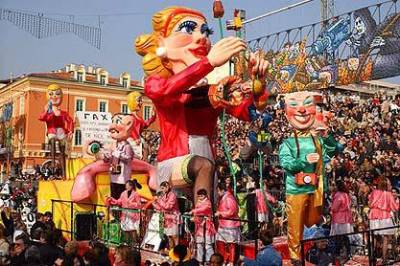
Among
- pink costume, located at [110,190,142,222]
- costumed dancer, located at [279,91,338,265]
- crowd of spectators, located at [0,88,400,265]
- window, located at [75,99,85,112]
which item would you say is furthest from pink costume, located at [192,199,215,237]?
window, located at [75,99,85,112]

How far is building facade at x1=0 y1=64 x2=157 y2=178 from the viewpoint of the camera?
3916cm

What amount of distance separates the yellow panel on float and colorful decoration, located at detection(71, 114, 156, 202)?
15cm

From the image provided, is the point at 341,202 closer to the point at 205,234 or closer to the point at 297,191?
the point at 297,191

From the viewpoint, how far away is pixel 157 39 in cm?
760

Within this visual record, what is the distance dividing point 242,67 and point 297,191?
614 inches

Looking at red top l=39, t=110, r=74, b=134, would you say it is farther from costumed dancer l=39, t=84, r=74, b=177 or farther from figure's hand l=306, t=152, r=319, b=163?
figure's hand l=306, t=152, r=319, b=163

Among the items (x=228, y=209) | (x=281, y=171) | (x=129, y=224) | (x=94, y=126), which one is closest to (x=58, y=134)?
(x=94, y=126)

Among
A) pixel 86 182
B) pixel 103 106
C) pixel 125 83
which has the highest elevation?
pixel 125 83

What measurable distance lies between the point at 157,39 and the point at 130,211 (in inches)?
95.9

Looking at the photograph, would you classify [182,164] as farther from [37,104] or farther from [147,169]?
[37,104]

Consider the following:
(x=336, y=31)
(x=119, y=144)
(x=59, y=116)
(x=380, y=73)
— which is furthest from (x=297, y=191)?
(x=336, y=31)

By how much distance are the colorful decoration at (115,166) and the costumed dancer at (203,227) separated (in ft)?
8.17

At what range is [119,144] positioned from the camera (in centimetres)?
923

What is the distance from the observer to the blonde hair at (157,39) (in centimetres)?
743
